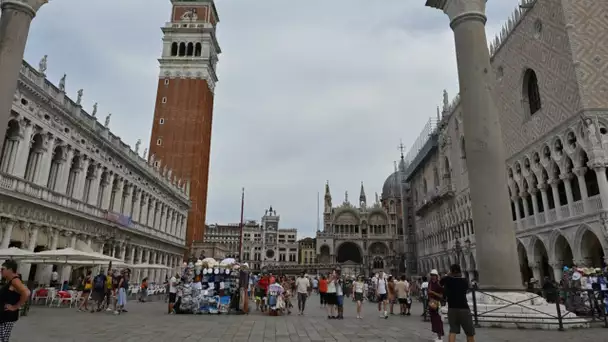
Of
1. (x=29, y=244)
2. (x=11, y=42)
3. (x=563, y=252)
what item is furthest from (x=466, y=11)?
(x=29, y=244)

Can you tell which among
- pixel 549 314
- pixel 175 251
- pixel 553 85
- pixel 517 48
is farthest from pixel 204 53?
pixel 549 314

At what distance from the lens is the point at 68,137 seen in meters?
24.6

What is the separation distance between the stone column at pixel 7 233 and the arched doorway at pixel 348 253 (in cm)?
6098

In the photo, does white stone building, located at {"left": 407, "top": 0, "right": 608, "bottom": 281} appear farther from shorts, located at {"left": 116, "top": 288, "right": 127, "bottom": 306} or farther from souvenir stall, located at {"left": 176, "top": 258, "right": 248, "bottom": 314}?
shorts, located at {"left": 116, "top": 288, "right": 127, "bottom": 306}

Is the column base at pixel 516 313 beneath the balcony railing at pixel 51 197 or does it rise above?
beneath

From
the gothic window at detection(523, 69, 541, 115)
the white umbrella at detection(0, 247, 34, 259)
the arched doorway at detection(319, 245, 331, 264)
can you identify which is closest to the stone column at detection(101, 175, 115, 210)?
A: the white umbrella at detection(0, 247, 34, 259)

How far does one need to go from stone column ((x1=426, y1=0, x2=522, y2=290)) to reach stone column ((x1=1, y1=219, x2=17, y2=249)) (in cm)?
2058

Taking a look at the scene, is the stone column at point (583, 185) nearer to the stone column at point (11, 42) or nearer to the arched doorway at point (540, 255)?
the arched doorway at point (540, 255)

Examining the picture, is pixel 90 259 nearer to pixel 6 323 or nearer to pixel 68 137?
pixel 68 137

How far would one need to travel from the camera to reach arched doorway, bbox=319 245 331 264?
7362cm

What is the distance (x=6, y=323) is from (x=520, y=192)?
27.9 m

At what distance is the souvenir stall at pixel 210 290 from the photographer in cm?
1506

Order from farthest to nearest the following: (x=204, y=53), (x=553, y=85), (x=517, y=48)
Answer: (x=204, y=53) < (x=517, y=48) < (x=553, y=85)

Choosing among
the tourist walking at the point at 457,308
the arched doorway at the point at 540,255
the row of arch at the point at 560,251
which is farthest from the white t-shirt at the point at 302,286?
the arched doorway at the point at 540,255
